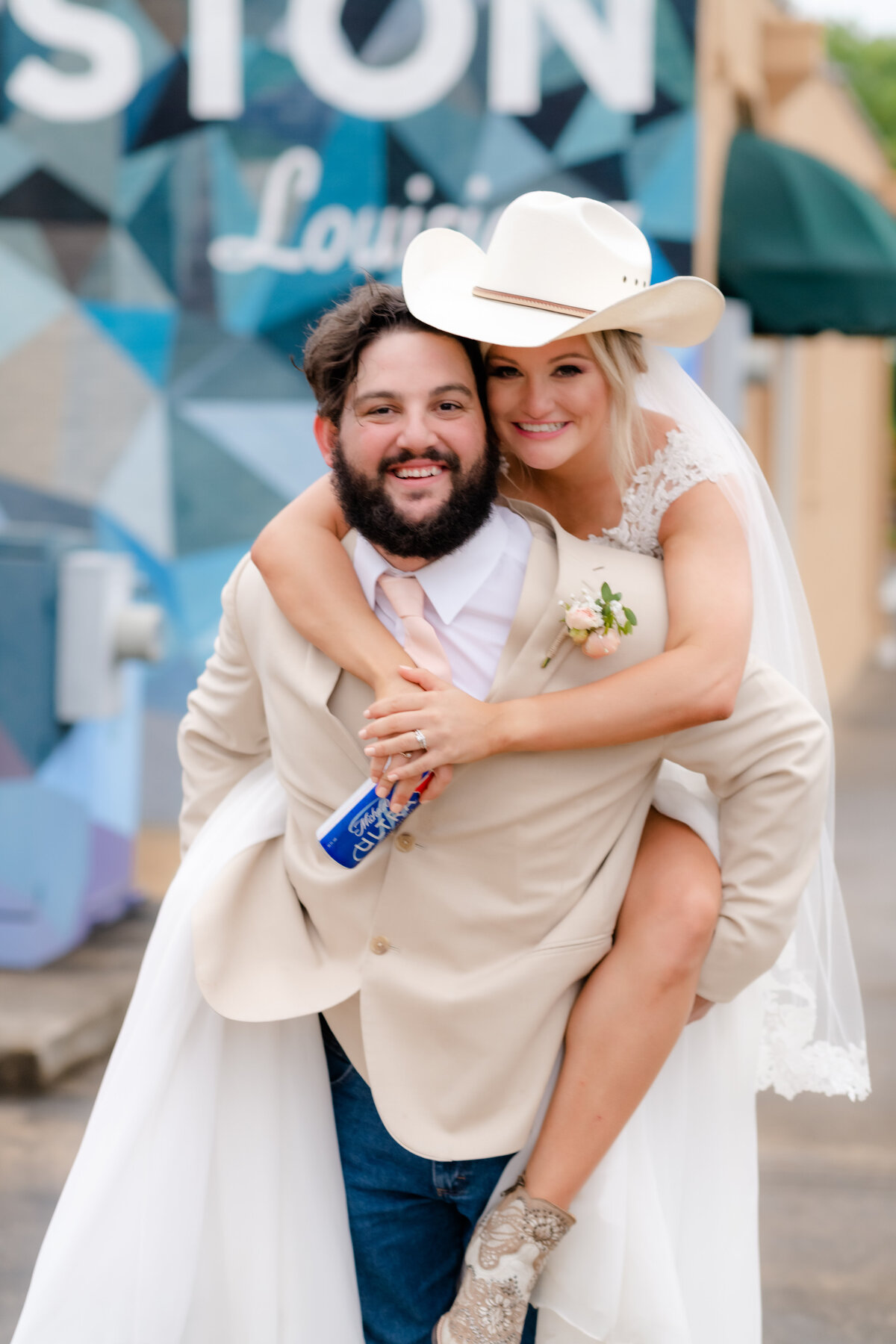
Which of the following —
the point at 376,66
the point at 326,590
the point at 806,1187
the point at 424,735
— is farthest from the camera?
the point at 376,66

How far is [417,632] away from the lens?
1913mm

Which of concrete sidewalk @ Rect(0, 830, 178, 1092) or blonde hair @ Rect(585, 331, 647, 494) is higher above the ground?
blonde hair @ Rect(585, 331, 647, 494)

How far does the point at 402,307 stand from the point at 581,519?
1.61 ft

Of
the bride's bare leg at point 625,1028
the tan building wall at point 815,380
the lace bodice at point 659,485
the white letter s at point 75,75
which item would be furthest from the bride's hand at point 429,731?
the white letter s at point 75,75

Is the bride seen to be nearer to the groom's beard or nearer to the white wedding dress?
the white wedding dress

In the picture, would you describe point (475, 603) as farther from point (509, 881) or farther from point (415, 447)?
point (509, 881)

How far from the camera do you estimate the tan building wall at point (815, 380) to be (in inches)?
293

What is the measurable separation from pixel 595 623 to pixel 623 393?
45cm

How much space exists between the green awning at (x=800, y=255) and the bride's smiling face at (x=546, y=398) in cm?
578

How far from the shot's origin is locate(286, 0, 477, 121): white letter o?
6418 mm

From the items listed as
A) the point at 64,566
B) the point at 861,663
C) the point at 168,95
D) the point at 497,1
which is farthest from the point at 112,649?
the point at 861,663

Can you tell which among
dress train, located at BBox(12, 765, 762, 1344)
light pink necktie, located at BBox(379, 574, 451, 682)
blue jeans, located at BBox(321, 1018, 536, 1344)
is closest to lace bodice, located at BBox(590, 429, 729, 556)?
light pink necktie, located at BBox(379, 574, 451, 682)

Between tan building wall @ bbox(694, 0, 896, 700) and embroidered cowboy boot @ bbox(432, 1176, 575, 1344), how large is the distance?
563 centimetres

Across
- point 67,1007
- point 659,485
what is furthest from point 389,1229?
point 67,1007
